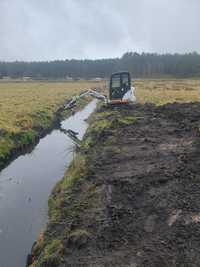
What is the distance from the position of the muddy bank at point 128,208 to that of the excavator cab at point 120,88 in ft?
51.4

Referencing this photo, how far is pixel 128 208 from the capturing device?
40.9ft

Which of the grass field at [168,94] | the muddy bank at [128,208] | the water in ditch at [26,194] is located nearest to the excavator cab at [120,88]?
the grass field at [168,94]

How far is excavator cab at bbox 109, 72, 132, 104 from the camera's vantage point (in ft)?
123

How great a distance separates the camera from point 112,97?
3825 centimetres

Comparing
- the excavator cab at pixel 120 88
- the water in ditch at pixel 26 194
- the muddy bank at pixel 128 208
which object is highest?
the excavator cab at pixel 120 88

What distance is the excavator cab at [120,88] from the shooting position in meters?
37.5

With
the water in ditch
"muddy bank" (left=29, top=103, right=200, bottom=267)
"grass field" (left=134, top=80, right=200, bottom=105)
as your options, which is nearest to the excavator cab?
"grass field" (left=134, top=80, right=200, bottom=105)

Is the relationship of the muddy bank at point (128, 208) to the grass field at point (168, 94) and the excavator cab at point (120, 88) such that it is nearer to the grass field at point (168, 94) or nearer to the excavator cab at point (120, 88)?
the excavator cab at point (120, 88)

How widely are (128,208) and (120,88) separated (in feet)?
85.2

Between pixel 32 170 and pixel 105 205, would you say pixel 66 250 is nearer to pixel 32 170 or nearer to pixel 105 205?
pixel 105 205

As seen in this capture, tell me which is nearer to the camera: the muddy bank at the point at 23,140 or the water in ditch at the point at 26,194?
the water in ditch at the point at 26,194

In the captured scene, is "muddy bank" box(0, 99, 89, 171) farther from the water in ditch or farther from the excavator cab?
the excavator cab

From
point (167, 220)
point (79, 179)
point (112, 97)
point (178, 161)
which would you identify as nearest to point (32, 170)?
point (79, 179)

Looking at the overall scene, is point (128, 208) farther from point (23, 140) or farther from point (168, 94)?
point (168, 94)
